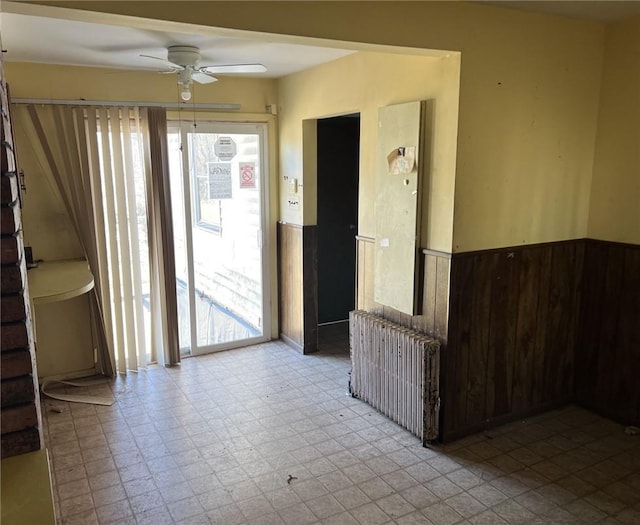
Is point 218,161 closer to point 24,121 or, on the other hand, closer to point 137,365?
point 24,121

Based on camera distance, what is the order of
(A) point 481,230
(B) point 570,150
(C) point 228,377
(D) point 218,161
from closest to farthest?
(A) point 481,230 < (B) point 570,150 < (C) point 228,377 < (D) point 218,161

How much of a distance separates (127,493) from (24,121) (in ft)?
8.83

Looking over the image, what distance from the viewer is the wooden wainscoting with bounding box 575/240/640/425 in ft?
10.6

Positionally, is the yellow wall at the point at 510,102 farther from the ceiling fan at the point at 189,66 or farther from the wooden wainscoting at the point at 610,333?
the ceiling fan at the point at 189,66

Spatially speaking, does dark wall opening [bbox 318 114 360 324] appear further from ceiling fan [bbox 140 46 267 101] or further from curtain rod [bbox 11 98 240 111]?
ceiling fan [bbox 140 46 267 101]

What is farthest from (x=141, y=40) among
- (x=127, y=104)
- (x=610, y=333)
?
(x=610, y=333)

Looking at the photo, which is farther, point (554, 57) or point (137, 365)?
point (137, 365)

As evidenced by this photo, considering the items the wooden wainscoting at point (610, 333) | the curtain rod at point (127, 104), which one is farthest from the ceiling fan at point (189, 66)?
the wooden wainscoting at point (610, 333)

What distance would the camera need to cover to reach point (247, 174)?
4.62 meters

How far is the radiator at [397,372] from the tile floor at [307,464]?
0.32ft

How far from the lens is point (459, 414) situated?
3182 millimetres

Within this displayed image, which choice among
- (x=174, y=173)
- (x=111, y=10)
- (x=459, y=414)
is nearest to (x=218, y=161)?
(x=174, y=173)

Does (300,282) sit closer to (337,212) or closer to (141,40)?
(337,212)

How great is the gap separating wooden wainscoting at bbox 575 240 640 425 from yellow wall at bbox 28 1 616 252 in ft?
0.94
